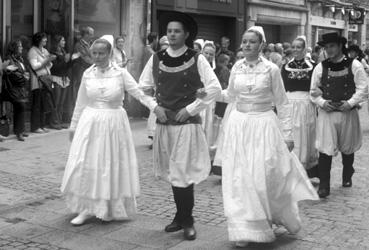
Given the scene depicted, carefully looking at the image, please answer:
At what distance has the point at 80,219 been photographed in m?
6.19

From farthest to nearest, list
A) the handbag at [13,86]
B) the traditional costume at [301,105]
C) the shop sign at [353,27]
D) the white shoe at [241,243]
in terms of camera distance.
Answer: the shop sign at [353,27] → the handbag at [13,86] → the traditional costume at [301,105] → the white shoe at [241,243]

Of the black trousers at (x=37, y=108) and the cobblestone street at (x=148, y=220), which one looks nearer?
the cobblestone street at (x=148, y=220)

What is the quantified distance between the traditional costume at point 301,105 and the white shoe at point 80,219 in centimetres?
303

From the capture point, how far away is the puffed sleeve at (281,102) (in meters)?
5.61

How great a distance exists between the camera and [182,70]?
565cm

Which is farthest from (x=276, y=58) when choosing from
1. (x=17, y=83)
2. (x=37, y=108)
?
(x=17, y=83)

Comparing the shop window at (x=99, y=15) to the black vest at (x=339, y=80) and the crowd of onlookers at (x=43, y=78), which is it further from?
the black vest at (x=339, y=80)

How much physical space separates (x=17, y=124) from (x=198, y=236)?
6.45 meters

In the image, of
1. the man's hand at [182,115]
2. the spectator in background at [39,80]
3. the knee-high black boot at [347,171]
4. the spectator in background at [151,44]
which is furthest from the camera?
the spectator in background at [151,44]

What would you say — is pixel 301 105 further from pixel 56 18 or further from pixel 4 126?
pixel 56 18

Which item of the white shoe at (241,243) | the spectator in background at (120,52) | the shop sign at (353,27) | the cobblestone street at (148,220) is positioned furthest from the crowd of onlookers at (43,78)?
the shop sign at (353,27)

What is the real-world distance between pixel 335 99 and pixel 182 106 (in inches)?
106

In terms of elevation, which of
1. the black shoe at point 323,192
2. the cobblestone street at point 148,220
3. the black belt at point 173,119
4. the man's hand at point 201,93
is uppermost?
the man's hand at point 201,93

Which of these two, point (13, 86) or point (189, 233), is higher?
point (13, 86)
